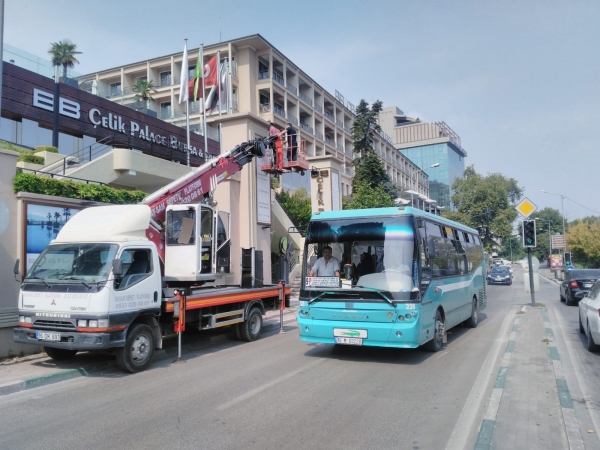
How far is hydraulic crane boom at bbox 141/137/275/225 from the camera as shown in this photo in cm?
1048

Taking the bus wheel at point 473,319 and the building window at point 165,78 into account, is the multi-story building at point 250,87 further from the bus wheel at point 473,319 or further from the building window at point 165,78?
the bus wheel at point 473,319

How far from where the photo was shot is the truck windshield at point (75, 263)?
8031mm

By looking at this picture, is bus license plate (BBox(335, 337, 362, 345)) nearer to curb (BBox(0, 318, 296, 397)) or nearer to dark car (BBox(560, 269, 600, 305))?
curb (BBox(0, 318, 296, 397))

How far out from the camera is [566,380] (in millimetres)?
7305

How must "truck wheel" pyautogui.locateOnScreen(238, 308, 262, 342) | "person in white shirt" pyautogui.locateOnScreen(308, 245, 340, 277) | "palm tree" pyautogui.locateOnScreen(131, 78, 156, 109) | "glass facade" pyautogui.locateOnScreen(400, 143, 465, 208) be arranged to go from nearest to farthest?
"person in white shirt" pyautogui.locateOnScreen(308, 245, 340, 277) → "truck wheel" pyautogui.locateOnScreen(238, 308, 262, 342) → "palm tree" pyautogui.locateOnScreen(131, 78, 156, 109) → "glass facade" pyautogui.locateOnScreen(400, 143, 465, 208)

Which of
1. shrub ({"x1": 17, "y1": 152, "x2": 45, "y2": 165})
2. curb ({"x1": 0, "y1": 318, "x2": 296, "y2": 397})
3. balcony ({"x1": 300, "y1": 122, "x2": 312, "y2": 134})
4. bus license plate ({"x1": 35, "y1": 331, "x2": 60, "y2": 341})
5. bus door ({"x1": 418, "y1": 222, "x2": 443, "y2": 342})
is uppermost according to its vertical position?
balcony ({"x1": 300, "y1": 122, "x2": 312, "y2": 134})

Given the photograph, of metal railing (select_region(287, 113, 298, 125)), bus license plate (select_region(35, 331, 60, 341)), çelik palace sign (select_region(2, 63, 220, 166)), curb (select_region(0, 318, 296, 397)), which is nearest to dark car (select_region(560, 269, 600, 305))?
çelik palace sign (select_region(2, 63, 220, 166))

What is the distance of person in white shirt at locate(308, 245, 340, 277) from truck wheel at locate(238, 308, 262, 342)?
10.7 feet

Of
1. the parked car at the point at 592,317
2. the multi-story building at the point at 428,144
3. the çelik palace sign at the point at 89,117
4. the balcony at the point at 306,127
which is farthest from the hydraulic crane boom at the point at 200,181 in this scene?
the multi-story building at the point at 428,144

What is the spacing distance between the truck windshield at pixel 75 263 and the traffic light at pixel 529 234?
49.0ft

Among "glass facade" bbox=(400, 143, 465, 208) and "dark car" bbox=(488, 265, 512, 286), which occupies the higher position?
"glass facade" bbox=(400, 143, 465, 208)

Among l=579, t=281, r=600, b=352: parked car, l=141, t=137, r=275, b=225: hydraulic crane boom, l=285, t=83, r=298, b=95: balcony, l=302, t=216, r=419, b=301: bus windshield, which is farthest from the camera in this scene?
l=285, t=83, r=298, b=95: balcony

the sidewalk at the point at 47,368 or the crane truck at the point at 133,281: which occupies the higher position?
the crane truck at the point at 133,281

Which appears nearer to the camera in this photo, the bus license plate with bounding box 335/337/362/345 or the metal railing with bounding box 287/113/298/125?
the bus license plate with bounding box 335/337/362/345
